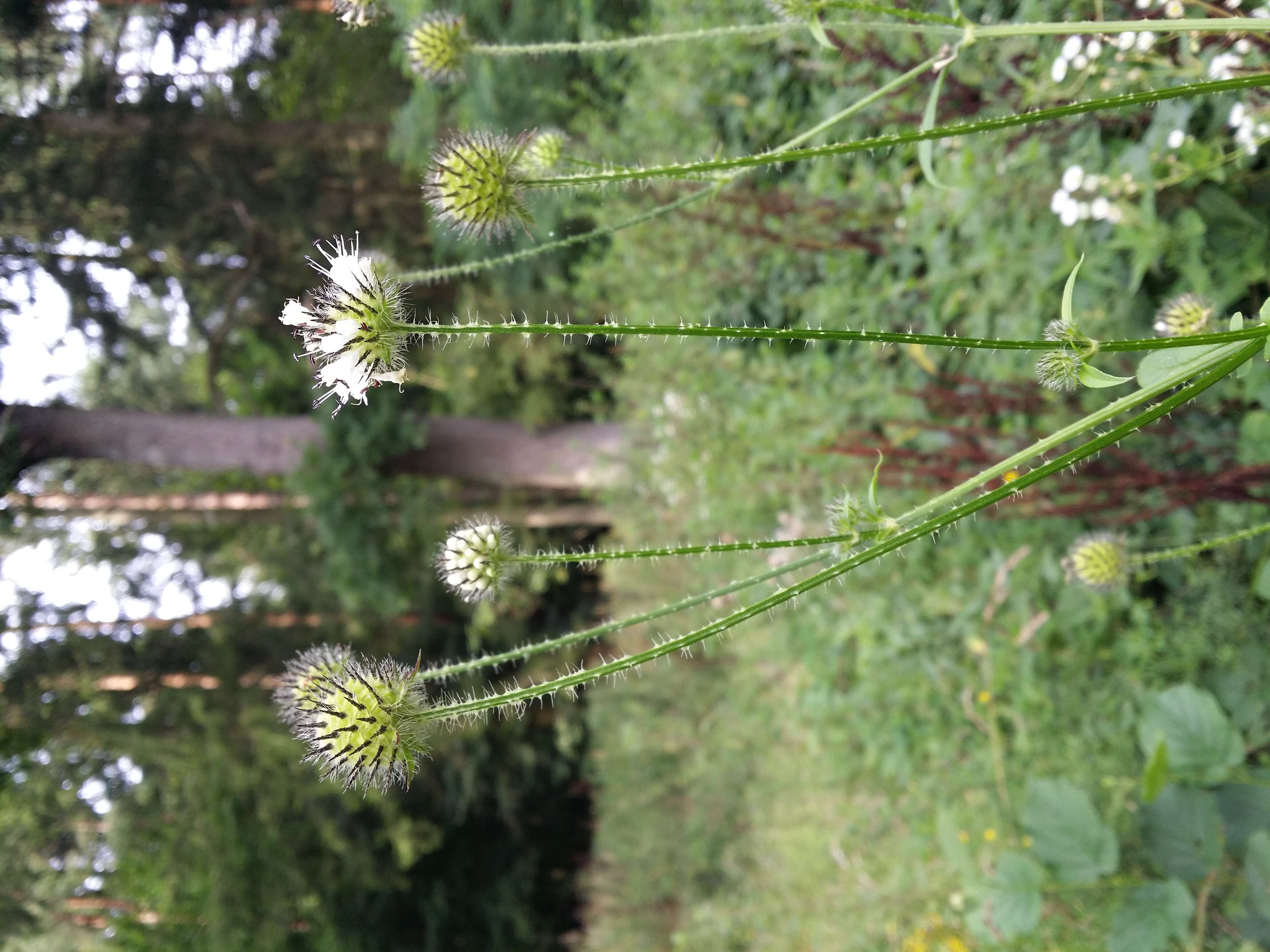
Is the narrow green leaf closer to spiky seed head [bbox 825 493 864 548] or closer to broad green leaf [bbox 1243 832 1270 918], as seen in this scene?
spiky seed head [bbox 825 493 864 548]

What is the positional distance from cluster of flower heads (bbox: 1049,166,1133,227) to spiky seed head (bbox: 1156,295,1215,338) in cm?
54

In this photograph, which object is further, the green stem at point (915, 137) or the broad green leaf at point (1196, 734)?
the broad green leaf at point (1196, 734)

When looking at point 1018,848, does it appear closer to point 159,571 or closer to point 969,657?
point 969,657

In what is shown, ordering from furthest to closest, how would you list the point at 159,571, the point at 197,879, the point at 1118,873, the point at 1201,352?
1. the point at 159,571
2. the point at 197,879
3. the point at 1118,873
4. the point at 1201,352

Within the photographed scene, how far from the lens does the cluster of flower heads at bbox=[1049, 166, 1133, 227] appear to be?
1.93m

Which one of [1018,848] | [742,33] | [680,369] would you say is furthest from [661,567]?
[742,33]

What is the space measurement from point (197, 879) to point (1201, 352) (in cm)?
550

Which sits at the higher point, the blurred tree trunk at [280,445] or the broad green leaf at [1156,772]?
the blurred tree trunk at [280,445]

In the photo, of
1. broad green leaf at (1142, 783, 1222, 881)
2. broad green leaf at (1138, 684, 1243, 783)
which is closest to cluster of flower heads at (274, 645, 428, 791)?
broad green leaf at (1138, 684, 1243, 783)

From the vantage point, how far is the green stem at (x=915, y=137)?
2.64ft

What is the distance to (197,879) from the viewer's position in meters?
4.76

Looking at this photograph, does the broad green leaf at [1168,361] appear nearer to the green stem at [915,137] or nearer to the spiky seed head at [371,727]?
the green stem at [915,137]

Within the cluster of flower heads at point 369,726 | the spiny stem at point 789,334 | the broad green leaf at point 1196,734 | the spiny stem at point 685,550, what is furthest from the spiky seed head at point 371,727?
the broad green leaf at point 1196,734

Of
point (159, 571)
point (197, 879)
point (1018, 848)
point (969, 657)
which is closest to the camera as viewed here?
point (1018, 848)
